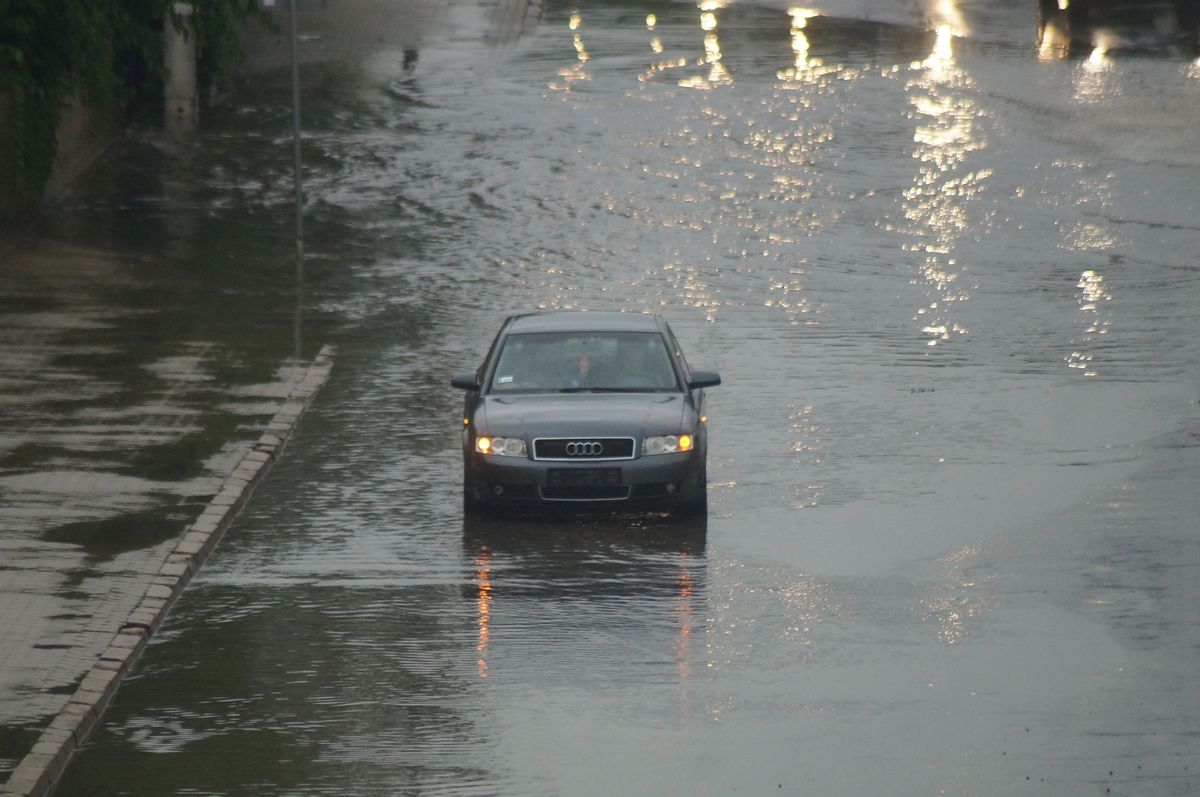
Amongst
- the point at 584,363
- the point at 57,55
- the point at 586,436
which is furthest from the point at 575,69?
the point at 586,436

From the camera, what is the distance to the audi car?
1466 centimetres

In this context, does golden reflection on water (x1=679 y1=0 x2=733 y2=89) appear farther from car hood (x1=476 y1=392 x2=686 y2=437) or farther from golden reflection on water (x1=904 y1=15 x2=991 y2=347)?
car hood (x1=476 y1=392 x2=686 y2=437)

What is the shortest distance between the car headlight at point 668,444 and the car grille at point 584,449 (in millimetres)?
116

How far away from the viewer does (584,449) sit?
48.3 ft

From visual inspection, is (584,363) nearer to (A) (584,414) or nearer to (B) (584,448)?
(A) (584,414)

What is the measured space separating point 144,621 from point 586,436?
3996mm

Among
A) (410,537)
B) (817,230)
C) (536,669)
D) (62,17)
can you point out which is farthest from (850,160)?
(536,669)

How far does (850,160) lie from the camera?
3372cm

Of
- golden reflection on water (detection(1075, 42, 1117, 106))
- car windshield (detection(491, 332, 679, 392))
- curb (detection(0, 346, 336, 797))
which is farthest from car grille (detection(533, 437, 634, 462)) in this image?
golden reflection on water (detection(1075, 42, 1117, 106))

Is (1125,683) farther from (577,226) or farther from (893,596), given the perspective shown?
(577,226)

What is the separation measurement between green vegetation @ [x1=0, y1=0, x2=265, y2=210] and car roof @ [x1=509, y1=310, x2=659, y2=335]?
27.9ft

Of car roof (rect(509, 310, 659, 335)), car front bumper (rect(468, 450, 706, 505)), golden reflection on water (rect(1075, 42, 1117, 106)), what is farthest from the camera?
golden reflection on water (rect(1075, 42, 1117, 106))

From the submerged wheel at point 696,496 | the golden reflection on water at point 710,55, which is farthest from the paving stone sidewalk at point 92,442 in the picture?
the golden reflection on water at point 710,55

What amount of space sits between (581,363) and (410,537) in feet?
8.02
